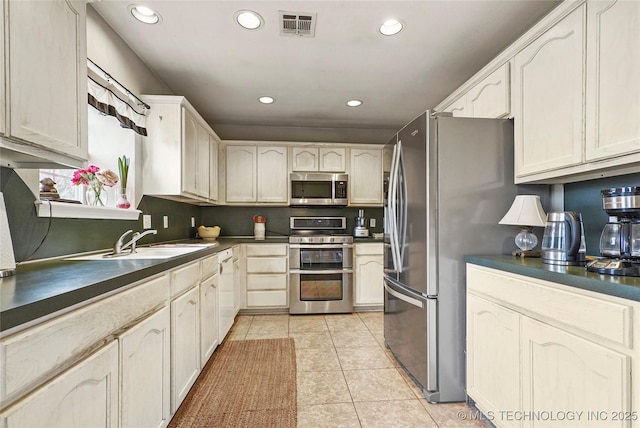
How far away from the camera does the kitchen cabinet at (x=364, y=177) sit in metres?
4.08

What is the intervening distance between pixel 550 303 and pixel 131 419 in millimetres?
1751

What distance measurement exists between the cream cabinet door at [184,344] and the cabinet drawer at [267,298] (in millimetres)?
1604

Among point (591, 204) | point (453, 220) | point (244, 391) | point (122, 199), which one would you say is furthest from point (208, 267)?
point (591, 204)

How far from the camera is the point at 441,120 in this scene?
1.85 m

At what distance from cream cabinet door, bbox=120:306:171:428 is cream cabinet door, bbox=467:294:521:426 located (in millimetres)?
1682

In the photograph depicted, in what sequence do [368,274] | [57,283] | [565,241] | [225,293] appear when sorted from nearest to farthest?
[57,283]
[565,241]
[225,293]
[368,274]

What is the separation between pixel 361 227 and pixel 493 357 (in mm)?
2634

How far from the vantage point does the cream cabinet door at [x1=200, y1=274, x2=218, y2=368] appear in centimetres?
213

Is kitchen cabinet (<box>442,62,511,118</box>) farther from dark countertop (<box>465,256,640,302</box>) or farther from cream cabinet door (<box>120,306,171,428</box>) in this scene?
cream cabinet door (<box>120,306,171,428</box>)

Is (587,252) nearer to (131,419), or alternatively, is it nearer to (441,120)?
(441,120)

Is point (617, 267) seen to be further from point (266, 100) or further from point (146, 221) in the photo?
point (266, 100)

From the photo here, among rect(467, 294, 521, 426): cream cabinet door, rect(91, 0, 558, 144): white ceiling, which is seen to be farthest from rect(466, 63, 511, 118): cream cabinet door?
rect(467, 294, 521, 426): cream cabinet door

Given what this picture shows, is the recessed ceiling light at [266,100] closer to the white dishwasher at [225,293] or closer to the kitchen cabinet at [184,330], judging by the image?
the white dishwasher at [225,293]

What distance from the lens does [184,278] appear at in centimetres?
178
